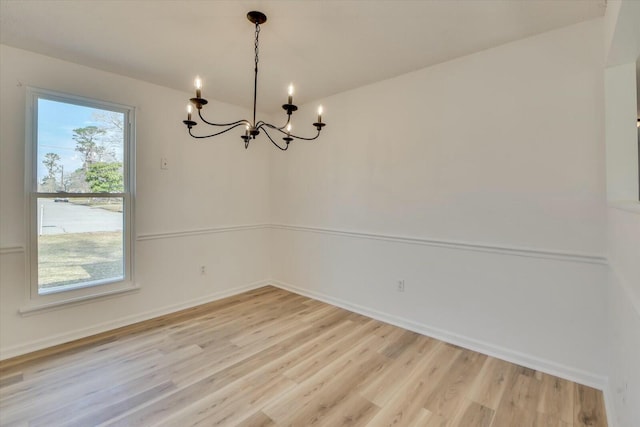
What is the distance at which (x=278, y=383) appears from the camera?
6.70 feet

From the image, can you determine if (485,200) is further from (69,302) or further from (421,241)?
(69,302)

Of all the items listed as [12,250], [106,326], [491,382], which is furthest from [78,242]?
[491,382]

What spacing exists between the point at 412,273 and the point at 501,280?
0.77 metres

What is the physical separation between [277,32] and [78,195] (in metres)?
2.30

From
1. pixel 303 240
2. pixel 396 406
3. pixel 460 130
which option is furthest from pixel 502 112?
pixel 303 240

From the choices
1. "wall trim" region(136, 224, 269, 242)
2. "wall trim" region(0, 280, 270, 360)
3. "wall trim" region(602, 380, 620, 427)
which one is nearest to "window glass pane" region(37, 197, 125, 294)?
"wall trim" region(136, 224, 269, 242)

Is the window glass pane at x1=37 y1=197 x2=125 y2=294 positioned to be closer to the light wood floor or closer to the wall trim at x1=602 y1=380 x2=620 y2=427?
the light wood floor

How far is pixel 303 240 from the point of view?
3924mm

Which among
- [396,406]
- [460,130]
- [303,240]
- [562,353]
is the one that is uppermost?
[460,130]

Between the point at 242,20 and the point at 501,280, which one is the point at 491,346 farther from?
the point at 242,20

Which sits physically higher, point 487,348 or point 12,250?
point 12,250

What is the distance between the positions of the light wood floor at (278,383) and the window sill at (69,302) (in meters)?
0.35

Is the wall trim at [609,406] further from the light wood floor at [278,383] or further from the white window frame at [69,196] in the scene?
the white window frame at [69,196]

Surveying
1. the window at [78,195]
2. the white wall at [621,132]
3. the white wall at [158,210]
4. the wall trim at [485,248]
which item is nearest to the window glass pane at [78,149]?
the window at [78,195]
